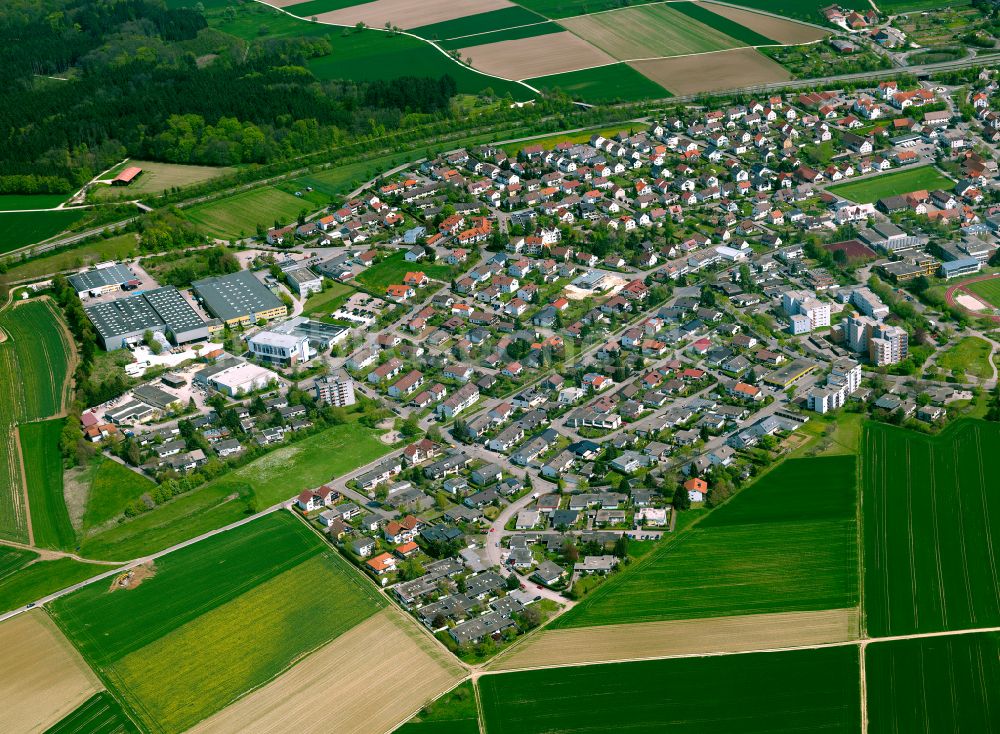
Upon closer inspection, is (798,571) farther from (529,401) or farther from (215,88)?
(215,88)

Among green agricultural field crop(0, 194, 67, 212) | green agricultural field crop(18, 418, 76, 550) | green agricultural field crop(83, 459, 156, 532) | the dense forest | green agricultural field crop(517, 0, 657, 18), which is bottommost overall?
green agricultural field crop(18, 418, 76, 550)

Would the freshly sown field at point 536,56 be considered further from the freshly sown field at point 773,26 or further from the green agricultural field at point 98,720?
the green agricultural field at point 98,720

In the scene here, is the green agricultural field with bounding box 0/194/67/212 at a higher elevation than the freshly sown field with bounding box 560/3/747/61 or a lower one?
lower

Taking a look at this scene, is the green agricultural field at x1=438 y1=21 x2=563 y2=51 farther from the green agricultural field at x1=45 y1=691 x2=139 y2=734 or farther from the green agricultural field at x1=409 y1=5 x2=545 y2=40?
the green agricultural field at x1=45 y1=691 x2=139 y2=734

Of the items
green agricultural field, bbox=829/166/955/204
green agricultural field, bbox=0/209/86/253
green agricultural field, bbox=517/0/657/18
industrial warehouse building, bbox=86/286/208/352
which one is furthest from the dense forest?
green agricultural field, bbox=829/166/955/204

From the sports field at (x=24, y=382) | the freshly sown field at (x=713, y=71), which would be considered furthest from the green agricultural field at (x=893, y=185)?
the sports field at (x=24, y=382)

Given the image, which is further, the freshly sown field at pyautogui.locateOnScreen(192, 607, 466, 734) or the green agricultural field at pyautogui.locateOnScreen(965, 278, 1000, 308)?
the green agricultural field at pyautogui.locateOnScreen(965, 278, 1000, 308)

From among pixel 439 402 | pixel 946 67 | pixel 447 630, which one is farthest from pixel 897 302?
pixel 946 67
